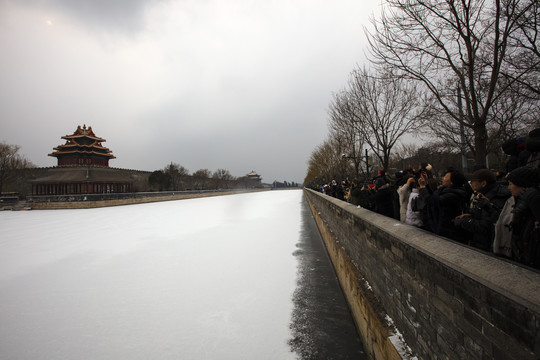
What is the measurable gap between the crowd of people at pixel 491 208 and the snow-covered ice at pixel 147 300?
109 inches

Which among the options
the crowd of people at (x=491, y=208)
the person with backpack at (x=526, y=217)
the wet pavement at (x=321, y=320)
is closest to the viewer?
the person with backpack at (x=526, y=217)

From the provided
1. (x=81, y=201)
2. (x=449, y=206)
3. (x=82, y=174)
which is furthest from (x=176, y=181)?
(x=449, y=206)

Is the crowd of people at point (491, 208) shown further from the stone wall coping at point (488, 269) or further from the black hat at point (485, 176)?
the stone wall coping at point (488, 269)

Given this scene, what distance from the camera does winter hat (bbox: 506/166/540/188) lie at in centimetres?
192

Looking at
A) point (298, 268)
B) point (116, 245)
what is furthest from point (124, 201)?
point (298, 268)

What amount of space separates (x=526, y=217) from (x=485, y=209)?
773mm

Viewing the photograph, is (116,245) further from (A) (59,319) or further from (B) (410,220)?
(B) (410,220)

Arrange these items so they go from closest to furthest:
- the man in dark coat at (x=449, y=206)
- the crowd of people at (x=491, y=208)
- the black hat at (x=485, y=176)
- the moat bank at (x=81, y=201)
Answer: the crowd of people at (x=491, y=208) → the black hat at (x=485, y=176) → the man in dark coat at (x=449, y=206) → the moat bank at (x=81, y=201)

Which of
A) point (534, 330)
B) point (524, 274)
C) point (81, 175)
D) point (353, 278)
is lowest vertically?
point (353, 278)

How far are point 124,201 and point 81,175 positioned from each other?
20140 millimetres

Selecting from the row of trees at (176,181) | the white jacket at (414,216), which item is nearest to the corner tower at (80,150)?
the row of trees at (176,181)

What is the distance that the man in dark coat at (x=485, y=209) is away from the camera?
8.20 ft

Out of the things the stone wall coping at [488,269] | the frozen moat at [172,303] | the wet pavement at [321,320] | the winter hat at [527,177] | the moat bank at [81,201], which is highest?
the winter hat at [527,177]

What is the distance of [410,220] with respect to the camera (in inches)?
150
